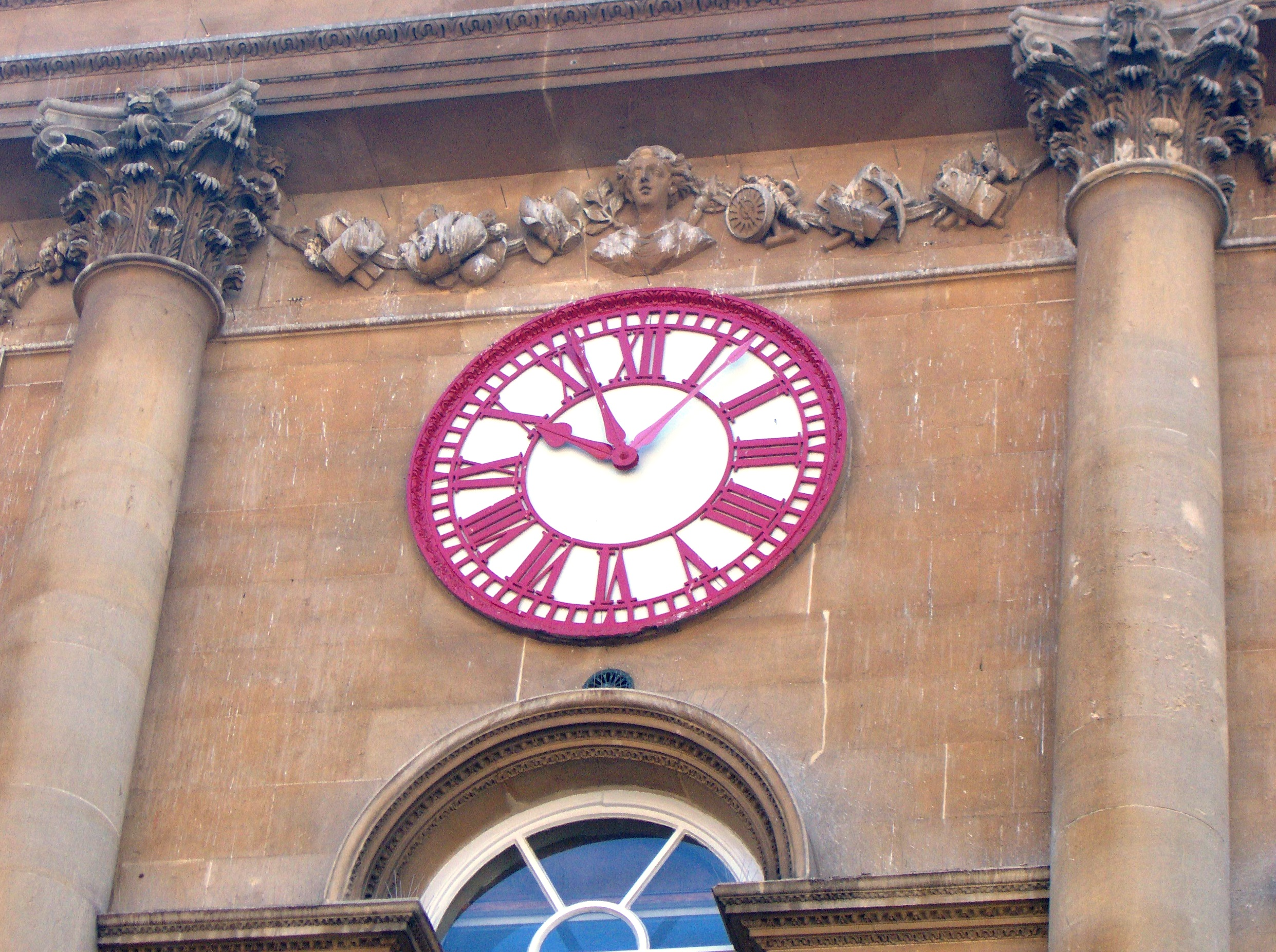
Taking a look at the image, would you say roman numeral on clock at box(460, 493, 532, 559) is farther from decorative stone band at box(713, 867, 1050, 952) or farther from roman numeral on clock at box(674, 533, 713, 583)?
decorative stone band at box(713, 867, 1050, 952)

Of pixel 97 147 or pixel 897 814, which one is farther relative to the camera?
pixel 97 147

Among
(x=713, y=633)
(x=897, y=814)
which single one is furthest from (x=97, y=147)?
(x=897, y=814)

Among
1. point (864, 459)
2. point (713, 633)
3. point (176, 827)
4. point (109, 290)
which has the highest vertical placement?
point (109, 290)

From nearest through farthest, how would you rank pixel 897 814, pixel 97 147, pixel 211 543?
pixel 897 814, pixel 211 543, pixel 97 147

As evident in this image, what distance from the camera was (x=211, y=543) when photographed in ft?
63.9

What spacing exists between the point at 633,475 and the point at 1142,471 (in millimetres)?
3811

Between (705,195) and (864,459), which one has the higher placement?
(705,195)

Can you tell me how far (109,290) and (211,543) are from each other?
218cm

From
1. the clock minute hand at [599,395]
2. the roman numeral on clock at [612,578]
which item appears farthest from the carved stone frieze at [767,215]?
the roman numeral on clock at [612,578]

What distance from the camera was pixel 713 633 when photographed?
18203 millimetres

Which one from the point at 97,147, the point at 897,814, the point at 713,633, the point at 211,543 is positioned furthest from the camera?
the point at 97,147

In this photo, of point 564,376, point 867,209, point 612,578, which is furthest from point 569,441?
point 867,209

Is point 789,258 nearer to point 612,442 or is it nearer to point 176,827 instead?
point 612,442

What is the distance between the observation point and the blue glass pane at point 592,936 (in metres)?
17.5
